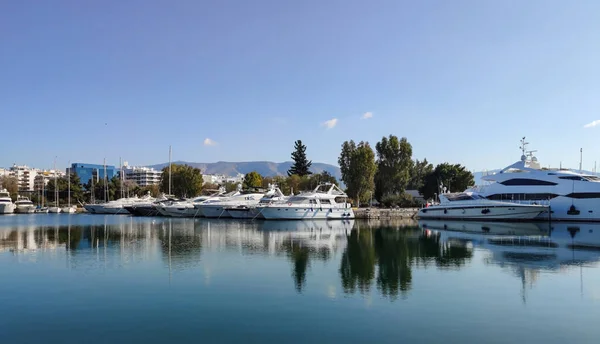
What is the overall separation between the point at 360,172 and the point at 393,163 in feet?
25.9

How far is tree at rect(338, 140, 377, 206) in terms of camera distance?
77000mm

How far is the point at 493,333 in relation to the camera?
13.1 meters

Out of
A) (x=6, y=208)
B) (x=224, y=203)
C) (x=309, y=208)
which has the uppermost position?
(x=224, y=203)

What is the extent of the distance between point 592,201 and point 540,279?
38927 millimetres

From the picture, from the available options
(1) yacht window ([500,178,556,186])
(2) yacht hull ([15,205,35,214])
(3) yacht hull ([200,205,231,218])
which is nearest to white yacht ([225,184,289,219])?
(3) yacht hull ([200,205,231,218])

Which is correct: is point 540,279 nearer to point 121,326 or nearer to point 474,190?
point 121,326

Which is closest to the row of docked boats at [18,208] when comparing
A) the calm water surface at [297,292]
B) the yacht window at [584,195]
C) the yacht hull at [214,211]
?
the yacht hull at [214,211]

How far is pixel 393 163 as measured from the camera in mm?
81625

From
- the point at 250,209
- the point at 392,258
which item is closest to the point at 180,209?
the point at 250,209

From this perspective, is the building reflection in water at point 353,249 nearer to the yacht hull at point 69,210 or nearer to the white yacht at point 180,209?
the white yacht at point 180,209

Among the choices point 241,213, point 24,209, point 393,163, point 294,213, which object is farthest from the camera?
point 24,209

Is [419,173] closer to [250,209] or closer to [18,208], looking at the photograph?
[250,209]

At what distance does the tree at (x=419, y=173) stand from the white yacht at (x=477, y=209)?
32.5m

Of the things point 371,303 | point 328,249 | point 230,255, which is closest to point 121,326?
point 371,303
